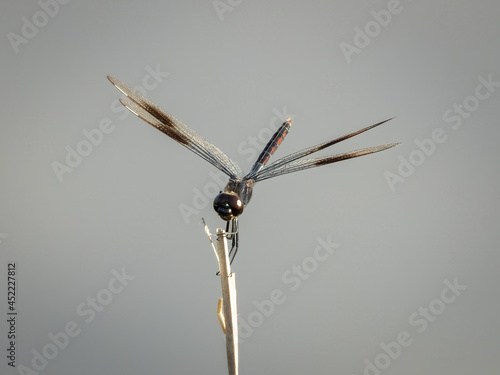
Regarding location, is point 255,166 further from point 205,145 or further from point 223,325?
point 223,325

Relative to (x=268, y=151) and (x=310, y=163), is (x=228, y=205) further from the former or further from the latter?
(x=268, y=151)

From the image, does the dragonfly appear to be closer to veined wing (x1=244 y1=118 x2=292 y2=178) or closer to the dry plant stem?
veined wing (x1=244 y1=118 x2=292 y2=178)

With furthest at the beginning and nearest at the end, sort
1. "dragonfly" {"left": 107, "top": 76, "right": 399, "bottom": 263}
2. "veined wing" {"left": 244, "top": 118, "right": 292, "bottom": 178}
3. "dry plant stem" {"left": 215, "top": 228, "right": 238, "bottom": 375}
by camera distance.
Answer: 1. "veined wing" {"left": 244, "top": 118, "right": 292, "bottom": 178}
2. "dragonfly" {"left": 107, "top": 76, "right": 399, "bottom": 263}
3. "dry plant stem" {"left": 215, "top": 228, "right": 238, "bottom": 375}

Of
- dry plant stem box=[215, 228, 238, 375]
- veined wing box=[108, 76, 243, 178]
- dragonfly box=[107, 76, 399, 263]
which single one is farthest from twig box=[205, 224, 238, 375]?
veined wing box=[108, 76, 243, 178]

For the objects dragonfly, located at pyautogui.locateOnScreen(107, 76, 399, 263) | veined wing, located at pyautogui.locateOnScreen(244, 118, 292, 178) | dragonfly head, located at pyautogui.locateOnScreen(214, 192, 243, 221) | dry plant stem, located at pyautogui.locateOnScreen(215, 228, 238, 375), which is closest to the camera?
dry plant stem, located at pyautogui.locateOnScreen(215, 228, 238, 375)

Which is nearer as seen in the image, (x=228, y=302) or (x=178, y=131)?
(x=228, y=302)

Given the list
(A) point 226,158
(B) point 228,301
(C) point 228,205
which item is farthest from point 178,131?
(B) point 228,301

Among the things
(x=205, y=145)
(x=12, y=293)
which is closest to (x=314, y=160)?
(x=205, y=145)

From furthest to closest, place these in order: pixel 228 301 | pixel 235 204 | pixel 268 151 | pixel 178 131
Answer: pixel 268 151 < pixel 178 131 < pixel 235 204 < pixel 228 301
